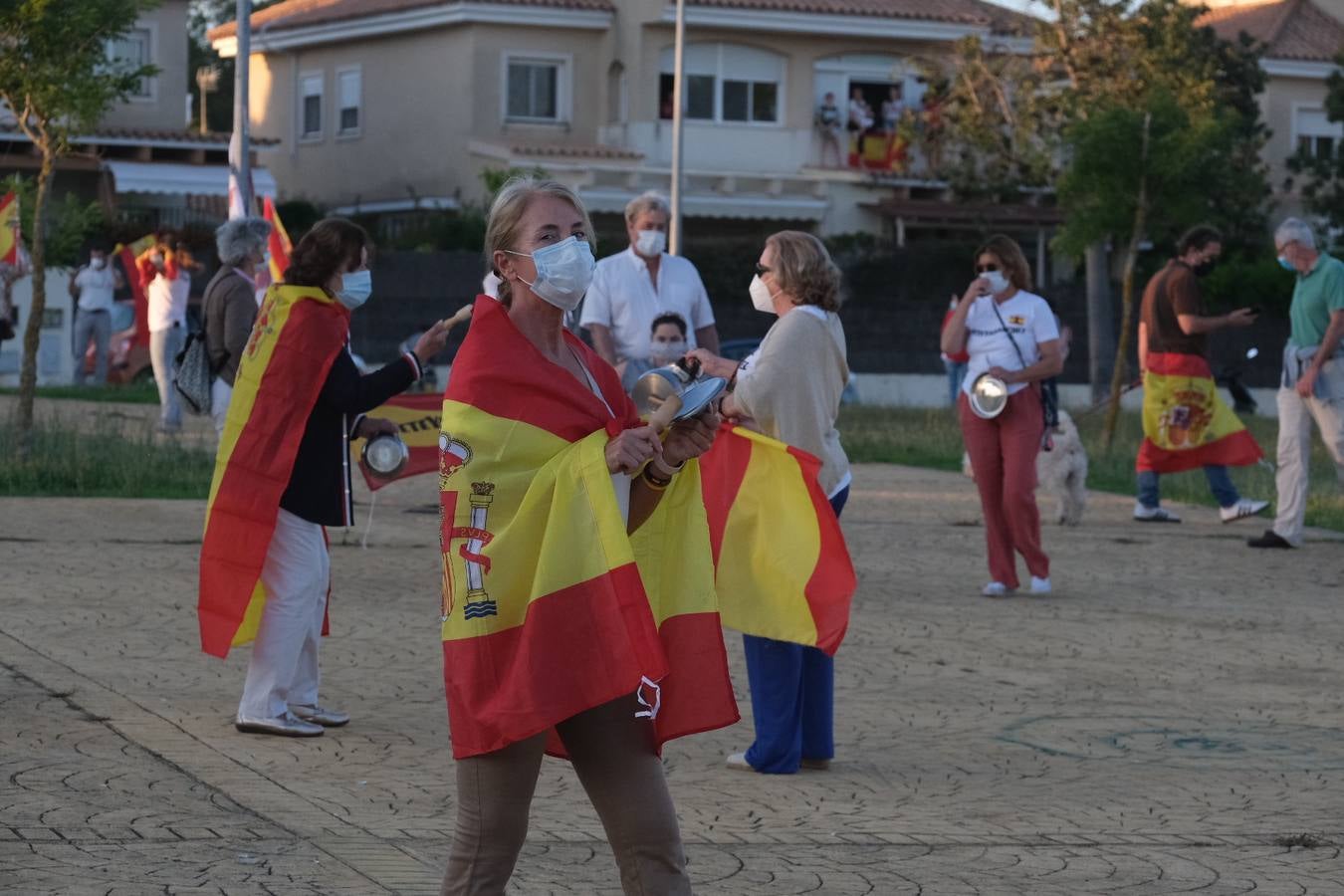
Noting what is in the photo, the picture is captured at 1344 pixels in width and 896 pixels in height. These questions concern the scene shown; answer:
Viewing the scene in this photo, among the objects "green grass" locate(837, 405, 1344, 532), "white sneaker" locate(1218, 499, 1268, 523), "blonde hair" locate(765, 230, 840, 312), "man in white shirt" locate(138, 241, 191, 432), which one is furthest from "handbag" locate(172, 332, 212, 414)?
"man in white shirt" locate(138, 241, 191, 432)

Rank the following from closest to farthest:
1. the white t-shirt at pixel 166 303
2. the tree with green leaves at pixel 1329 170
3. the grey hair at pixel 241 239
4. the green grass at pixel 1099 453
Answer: the grey hair at pixel 241 239
the green grass at pixel 1099 453
the white t-shirt at pixel 166 303
the tree with green leaves at pixel 1329 170

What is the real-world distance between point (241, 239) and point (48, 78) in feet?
25.2

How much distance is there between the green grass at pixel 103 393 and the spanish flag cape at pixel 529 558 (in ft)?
70.1

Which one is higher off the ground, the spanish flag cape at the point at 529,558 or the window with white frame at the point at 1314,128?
the window with white frame at the point at 1314,128

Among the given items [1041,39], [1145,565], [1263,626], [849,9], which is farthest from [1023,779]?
[849,9]

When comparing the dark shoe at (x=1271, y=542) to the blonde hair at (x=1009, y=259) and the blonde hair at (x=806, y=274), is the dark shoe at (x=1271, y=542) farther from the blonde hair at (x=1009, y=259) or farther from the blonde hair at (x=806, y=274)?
the blonde hair at (x=806, y=274)

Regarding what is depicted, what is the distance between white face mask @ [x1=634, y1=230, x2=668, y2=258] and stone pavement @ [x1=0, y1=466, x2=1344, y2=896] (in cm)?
208

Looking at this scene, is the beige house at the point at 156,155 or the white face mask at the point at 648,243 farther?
the beige house at the point at 156,155

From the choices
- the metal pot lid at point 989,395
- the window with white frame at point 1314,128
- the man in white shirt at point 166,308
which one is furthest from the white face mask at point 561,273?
the window with white frame at point 1314,128

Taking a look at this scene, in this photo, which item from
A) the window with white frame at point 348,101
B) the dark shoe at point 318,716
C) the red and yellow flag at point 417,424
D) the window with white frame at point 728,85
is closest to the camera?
the dark shoe at point 318,716

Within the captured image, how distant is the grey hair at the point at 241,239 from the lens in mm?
9602

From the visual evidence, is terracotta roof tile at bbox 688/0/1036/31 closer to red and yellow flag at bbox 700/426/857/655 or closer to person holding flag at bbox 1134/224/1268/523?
person holding flag at bbox 1134/224/1268/523

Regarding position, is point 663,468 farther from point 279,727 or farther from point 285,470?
point 279,727

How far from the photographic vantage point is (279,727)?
25.0 ft
